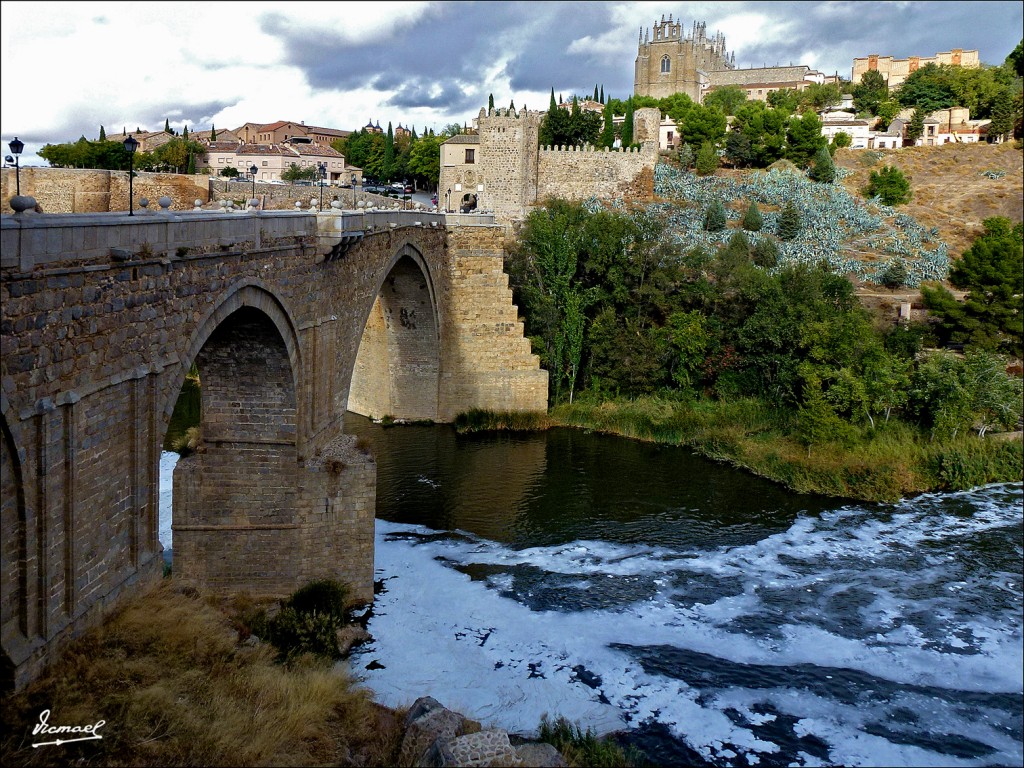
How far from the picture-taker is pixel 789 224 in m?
30.9

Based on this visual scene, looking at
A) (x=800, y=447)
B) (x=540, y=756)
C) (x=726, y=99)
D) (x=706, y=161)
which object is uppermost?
(x=726, y=99)

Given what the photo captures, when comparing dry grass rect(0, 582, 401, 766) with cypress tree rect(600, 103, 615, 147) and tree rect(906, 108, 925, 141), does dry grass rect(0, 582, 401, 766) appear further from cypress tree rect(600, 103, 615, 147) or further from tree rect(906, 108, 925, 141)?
tree rect(906, 108, 925, 141)

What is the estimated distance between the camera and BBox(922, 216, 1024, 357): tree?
19609mm

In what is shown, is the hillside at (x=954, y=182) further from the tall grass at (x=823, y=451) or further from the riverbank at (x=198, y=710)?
the riverbank at (x=198, y=710)

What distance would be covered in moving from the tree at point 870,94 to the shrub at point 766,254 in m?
30.8

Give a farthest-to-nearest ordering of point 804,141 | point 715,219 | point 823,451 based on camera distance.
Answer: point 804,141, point 715,219, point 823,451

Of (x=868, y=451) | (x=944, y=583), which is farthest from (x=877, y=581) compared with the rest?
(x=868, y=451)

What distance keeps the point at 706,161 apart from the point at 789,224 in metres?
7.77

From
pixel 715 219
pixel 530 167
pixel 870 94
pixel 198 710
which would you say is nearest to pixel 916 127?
pixel 870 94

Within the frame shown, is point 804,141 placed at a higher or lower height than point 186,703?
higher

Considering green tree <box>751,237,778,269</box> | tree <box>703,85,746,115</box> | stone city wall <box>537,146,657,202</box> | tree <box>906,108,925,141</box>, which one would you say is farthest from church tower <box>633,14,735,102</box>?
green tree <box>751,237,778,269</box>

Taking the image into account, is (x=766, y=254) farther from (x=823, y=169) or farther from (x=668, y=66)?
(x=668, y=66)

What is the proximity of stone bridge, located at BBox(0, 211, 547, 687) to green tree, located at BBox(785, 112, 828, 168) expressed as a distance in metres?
21.5

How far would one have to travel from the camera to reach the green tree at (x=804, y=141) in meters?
38.7
